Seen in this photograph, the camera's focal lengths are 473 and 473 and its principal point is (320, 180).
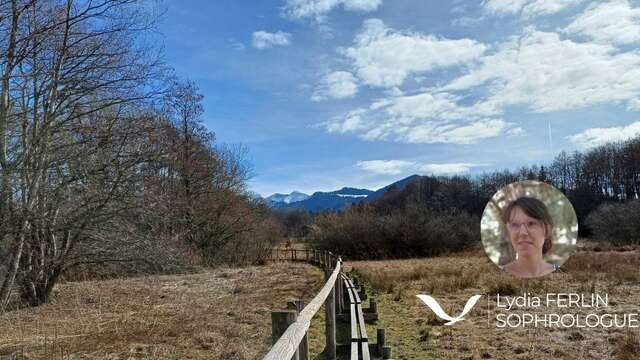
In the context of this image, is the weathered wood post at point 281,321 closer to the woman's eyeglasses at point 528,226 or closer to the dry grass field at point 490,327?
the woman's eyeglasses at point 528,226

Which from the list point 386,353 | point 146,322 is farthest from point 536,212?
point 146,322

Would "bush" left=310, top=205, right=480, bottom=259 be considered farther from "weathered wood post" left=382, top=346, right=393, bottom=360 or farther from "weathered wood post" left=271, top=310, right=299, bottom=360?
"weathered wood post" left=271, top=310, right=299, bottom=360

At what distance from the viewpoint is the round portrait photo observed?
201 inches

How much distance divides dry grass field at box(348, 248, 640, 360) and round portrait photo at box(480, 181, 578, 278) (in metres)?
1.69

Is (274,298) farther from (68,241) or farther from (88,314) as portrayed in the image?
(68,241)

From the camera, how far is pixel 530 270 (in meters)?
5.24

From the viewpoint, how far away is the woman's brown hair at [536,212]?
5098 millimetres

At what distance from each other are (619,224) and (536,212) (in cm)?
3819

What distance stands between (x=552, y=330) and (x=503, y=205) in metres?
3.85

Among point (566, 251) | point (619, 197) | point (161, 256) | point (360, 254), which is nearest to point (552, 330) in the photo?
point (566, 251)

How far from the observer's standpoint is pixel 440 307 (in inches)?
400

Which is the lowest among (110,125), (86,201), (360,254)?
(360,254)

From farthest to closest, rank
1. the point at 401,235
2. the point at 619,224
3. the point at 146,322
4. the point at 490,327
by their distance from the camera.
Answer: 1. the point at 401,235
2. the point at 619,224
3. the point at 146,322
4. the point at 490,327

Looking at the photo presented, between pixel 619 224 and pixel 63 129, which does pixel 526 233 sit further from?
pixel 619 224
